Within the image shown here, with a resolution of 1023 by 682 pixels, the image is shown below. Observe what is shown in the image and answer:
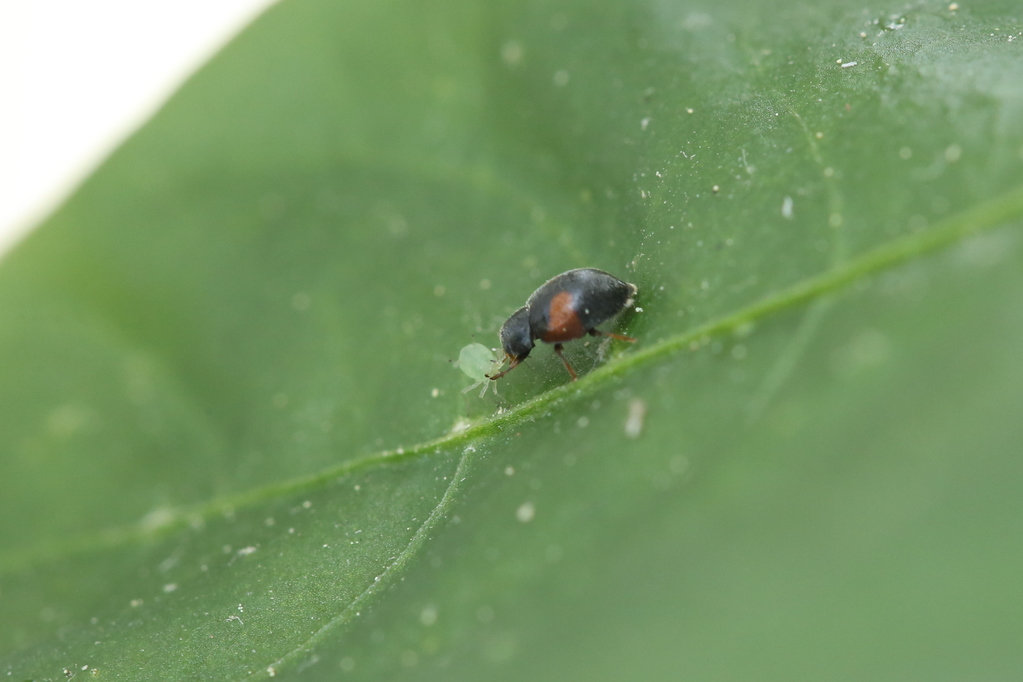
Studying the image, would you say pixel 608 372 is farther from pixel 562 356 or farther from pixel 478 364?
pixel 478 364

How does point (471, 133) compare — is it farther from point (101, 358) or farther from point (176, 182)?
point (101, 358)

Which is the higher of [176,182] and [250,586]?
[176,182]

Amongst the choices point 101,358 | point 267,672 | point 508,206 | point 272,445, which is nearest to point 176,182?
point 101,358

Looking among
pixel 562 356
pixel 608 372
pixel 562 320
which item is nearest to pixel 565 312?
pixel 562 320

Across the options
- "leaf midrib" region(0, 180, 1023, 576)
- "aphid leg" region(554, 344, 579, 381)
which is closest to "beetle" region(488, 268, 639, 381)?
"aphid leg" region(554, 344, 579, 381)

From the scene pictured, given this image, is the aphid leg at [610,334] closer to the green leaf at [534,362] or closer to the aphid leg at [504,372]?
the green leaf at [534,362]

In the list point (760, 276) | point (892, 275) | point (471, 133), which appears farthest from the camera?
point (471, 133)
